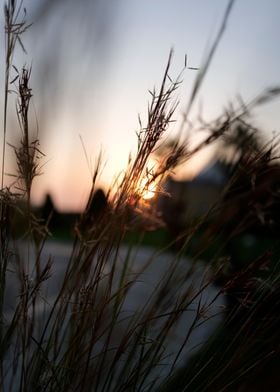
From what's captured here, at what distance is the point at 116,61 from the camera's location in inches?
47.7

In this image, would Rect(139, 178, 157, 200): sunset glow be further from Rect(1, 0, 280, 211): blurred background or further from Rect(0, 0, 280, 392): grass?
Rect(1, 0, 280, 211): blurred background

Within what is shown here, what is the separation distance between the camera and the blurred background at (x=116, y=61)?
115 centimetres

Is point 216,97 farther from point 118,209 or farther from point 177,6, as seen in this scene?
point 118,209

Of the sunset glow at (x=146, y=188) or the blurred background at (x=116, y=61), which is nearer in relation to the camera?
the sunset glow at (x=146, y=188)

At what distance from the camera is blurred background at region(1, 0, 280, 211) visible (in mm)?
1146

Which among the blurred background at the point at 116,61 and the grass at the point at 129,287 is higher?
the blurred background at the point at 116,61

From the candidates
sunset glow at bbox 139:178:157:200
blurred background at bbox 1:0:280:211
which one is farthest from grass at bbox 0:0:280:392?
blurred background at bbox 1:0:280:211

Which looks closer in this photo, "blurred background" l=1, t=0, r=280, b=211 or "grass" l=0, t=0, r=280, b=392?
"grass" l=0, t=0, r=280, b=392

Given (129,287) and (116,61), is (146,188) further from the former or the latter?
(116,61)

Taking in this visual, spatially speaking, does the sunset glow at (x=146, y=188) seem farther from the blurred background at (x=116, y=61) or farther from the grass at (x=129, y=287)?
the blurred background at (x=116, y=61)

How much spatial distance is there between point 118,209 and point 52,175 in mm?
433

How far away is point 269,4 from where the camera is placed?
1224 millimetres

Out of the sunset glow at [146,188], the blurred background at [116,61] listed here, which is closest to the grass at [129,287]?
the sunset glow at [146,188]

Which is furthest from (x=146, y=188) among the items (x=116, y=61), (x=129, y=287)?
(x=116, y=61)
